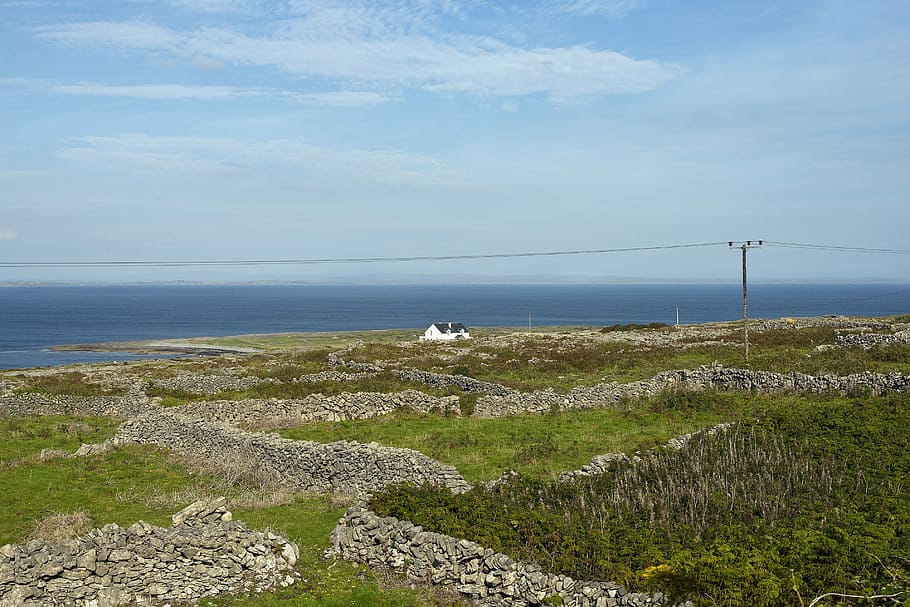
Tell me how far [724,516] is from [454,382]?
24.4 m

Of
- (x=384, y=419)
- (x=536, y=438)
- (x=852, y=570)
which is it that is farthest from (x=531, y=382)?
(x=852, y=570)

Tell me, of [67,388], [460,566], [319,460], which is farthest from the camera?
[67,388]

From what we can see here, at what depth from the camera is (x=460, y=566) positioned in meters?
12.3

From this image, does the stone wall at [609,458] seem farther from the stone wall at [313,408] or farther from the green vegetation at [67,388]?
the green vegetation at [67,388]

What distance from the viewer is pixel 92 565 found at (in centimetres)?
1174

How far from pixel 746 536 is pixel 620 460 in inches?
269

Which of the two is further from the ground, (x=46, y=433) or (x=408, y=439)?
(x=408, y=439)

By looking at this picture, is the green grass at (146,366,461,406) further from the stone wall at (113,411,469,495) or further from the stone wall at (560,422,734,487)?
the stone wall at (560,422,734,487)

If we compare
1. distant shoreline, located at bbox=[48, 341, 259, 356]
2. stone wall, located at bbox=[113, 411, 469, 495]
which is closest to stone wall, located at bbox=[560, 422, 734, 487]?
stone wall, located at bbox=[113, 411, 469, 495]

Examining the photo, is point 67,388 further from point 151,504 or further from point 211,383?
point 151,504

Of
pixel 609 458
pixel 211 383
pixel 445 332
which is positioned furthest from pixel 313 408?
pixel 445 332

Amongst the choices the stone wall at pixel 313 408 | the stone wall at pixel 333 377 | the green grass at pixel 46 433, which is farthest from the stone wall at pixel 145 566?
the stone wall at pixel 333 377

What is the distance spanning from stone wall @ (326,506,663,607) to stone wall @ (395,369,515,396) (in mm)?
18945

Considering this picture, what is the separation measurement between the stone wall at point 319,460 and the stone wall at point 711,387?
1027 cm
